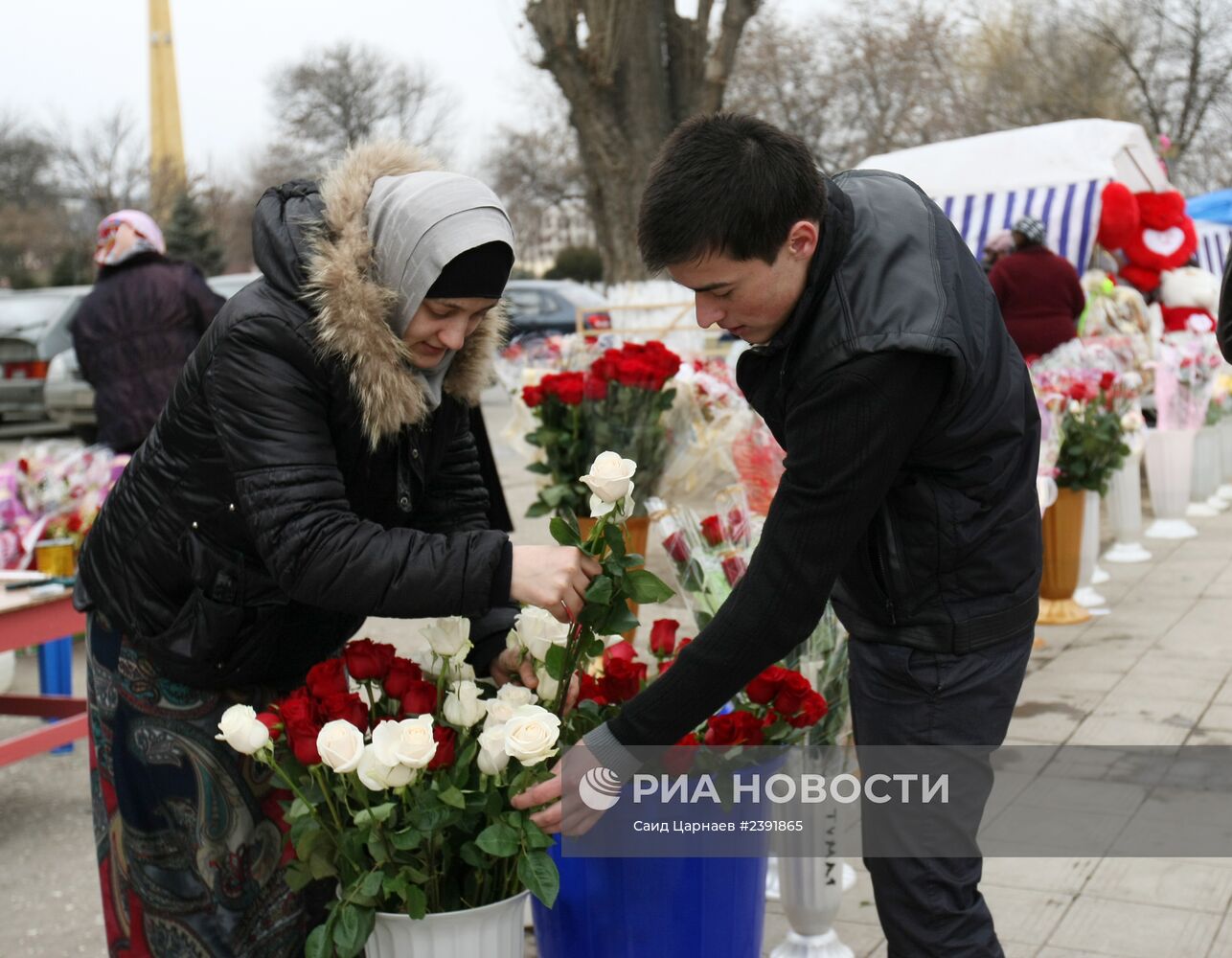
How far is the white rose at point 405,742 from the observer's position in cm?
193

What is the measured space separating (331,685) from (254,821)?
1.39ft

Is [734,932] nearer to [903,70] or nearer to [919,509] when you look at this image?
[919,509]

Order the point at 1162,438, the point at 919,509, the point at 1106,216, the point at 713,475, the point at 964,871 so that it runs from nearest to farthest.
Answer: the point at 919,509
the point at 964,871
the point at 713,475
the point at 1162,438
the point at 1106,216

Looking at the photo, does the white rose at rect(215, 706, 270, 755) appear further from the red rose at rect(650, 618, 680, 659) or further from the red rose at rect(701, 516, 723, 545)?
the red rose at rect(701, 516, 723, 545)

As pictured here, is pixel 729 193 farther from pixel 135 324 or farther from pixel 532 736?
pixel 135 324

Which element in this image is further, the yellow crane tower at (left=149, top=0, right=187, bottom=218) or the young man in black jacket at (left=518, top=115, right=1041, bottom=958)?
the yellow crane tower at (left=149, top=0, right=187, bottom=218)

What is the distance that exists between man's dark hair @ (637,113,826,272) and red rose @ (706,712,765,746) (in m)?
0.91

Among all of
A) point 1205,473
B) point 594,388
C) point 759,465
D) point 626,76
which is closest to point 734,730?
point 759,465

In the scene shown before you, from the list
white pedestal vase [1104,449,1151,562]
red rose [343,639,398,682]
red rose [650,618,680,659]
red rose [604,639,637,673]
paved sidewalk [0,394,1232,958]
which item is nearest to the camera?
red rose [343,639,398,682]

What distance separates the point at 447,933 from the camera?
2.05 meters

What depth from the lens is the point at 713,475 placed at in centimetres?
667

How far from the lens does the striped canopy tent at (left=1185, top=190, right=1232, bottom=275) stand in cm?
1428

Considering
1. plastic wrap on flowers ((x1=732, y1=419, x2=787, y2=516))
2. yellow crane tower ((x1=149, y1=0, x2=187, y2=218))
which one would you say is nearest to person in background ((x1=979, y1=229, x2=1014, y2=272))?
plastic wrap on flowers ((x1=732, y1=419, x2=787, y2=516))

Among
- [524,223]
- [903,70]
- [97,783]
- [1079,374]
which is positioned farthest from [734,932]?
[524,223]
